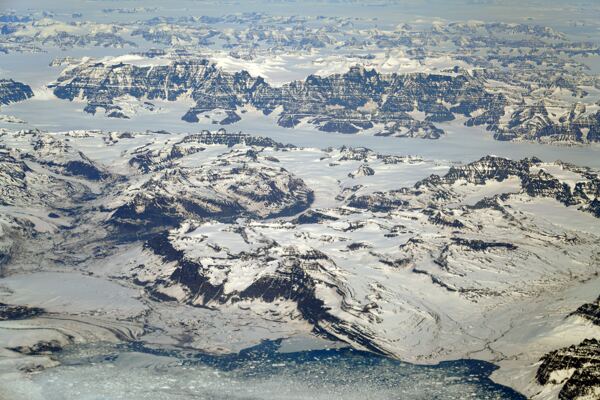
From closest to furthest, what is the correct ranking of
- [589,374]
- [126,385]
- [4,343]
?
1. [589,374]
2. [126,385]
3. [4,343]

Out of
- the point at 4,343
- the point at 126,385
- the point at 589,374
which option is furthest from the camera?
the point at 4,343

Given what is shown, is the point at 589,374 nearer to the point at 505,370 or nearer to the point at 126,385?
the point at 505,370

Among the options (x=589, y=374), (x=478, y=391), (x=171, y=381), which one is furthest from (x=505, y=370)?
(x=171, y=381)

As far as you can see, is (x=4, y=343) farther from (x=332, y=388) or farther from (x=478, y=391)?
(x=478, y=391)

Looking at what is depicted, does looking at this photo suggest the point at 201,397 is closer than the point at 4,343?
Yes

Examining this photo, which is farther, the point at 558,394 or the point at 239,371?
the point at 239,371

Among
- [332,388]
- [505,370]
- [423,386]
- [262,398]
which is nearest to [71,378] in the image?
[262,398]
